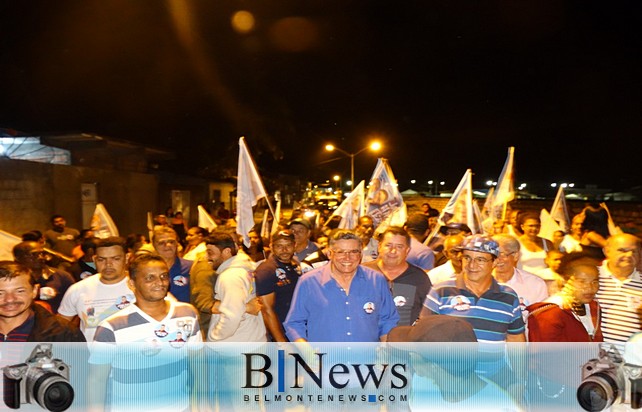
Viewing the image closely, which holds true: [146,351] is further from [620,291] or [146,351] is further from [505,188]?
[505,188]

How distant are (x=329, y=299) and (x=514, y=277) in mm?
1967

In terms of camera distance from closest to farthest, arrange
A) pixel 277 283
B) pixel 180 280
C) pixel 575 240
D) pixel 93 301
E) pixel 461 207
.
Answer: pixel 93 301 < pixel 277 283 < pixel 180 280 < pixel 575 240 < pixel 461 207

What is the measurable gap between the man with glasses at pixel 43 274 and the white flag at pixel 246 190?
86.7 inches

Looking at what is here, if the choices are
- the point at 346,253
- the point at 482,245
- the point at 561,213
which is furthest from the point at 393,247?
the point at 561,213

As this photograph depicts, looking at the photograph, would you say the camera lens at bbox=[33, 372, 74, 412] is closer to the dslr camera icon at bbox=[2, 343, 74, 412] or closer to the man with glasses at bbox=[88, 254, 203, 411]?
the dslr camera icon at bbox=[2, 343, 74, 412]

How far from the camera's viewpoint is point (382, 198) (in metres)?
8.88

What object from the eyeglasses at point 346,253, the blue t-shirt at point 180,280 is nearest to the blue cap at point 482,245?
the eyeglasses at point 346,253

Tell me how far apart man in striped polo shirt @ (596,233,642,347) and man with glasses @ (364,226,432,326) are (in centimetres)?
149

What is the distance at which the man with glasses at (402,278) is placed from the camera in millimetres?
4691

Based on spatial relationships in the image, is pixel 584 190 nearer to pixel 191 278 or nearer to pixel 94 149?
pixel 94 149

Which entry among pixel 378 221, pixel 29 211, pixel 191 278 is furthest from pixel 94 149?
pixel 191 278

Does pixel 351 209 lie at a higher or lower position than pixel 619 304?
higher

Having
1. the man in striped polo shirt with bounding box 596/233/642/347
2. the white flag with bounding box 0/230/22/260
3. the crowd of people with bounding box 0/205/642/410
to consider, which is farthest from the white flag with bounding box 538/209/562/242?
the white flag with bounding box 0/230/22/260

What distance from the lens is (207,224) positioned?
9766 millimetres
